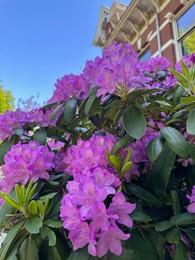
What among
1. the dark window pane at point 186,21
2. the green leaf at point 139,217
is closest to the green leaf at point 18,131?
the green leaf at point 139,217

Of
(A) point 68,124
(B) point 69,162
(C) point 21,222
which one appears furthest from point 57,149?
(C) point 21,222

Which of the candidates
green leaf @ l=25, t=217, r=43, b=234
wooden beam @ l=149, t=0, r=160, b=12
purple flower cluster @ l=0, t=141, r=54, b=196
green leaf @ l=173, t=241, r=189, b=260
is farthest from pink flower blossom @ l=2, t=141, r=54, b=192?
wooden beam @ l=149, t=0, r=160, b=12

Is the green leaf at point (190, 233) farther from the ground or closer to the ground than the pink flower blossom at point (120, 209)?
closer to the ground

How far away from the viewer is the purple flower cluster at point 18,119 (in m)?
0.85

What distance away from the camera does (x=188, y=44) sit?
166 inches

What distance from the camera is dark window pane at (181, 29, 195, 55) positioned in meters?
4.03

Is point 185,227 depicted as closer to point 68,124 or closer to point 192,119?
point 192,119

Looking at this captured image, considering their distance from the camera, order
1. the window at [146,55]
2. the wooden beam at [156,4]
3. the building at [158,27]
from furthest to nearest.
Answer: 1. the window at [146,55]
2. the wooden beam at [156,4]
3. the building at [158,27]

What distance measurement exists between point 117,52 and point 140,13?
15.3ft

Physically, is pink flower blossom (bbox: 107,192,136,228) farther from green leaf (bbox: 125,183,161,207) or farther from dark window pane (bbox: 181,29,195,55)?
dark window pane (bbox: 181,29,195,55)

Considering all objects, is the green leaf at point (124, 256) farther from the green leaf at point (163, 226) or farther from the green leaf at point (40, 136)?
Answer: the green leaf at point (40, 136)

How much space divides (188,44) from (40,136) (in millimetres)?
3975

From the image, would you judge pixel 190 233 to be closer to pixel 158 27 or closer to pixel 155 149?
pixel 155 149

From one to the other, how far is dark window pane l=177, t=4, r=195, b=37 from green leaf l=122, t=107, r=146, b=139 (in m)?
3.94
